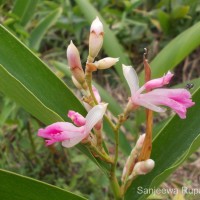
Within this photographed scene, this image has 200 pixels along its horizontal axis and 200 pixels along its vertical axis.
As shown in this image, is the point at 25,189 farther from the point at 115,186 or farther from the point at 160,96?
the point at 160,96

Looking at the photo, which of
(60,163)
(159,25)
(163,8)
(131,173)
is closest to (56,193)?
(131,173)

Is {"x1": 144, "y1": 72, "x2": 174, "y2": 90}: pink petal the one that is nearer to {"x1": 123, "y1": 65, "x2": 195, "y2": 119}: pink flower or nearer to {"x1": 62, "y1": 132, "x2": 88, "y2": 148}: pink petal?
{"x1": 123, "y1": 65, "x2": 195, "y2": 119}: pink flower

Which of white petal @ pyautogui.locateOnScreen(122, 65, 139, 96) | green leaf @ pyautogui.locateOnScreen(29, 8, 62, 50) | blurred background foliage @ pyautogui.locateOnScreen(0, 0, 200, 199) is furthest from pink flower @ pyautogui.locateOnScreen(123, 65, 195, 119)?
green leaf @ pyautogui.locateOnScreen(29, 8, 62, 50)

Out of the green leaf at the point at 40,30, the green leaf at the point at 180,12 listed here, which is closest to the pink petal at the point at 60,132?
the green leaf at the point at 40,30

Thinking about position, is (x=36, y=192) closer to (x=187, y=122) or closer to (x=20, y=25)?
(x=187, y=122)

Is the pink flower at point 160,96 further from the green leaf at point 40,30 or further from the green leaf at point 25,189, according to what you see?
the green leaf at point 40,30

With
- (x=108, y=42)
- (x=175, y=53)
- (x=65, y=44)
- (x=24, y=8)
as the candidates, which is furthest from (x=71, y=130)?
(x=65, y=44)
